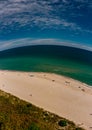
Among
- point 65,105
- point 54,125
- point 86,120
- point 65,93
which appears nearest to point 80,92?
point 65,93

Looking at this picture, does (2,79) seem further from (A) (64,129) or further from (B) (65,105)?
(A) (64,129)

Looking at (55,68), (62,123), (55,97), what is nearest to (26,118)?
(62,123)

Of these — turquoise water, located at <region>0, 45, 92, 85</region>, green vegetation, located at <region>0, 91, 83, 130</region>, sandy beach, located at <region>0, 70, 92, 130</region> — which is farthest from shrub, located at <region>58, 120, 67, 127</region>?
turquoise water, located at <region>0, 45, 92, 85</region>

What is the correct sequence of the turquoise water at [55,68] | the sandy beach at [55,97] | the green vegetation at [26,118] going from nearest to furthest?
the green vegetation at [26,118] → the sandy beach at [55,97] → the turquoise water at [55,68]

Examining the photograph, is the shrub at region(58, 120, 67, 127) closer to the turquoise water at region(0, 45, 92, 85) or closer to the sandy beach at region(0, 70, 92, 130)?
the sandy beach at region(0, 70, 92, 130)

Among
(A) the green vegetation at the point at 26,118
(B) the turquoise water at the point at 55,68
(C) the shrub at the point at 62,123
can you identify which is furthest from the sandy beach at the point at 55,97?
(B) the turquoise water at the point at 55,68

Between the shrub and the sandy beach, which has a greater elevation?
the shrub

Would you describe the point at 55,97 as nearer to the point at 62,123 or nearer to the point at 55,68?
the point at 62,123

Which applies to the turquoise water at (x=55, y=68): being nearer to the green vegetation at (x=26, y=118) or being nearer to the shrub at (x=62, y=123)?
the green vegetation at (x=26, y=118)
